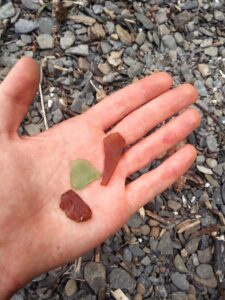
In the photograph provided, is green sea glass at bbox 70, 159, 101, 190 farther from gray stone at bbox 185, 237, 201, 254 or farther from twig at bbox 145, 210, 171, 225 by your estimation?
gray stone at bbox 185, 237, 201, 254

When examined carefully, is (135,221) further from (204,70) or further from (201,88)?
(204,70)

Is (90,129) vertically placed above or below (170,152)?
above

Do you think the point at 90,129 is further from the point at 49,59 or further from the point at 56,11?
the point at 56,11

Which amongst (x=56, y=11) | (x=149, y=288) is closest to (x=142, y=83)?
(x=56, y=11)

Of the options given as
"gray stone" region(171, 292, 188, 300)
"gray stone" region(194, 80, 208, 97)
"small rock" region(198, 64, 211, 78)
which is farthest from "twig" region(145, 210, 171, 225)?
"small rock" region(198, 64, 211, 78)

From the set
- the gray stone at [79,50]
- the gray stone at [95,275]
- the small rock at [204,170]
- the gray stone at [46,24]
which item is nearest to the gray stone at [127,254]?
the gray stone at [95,275]
